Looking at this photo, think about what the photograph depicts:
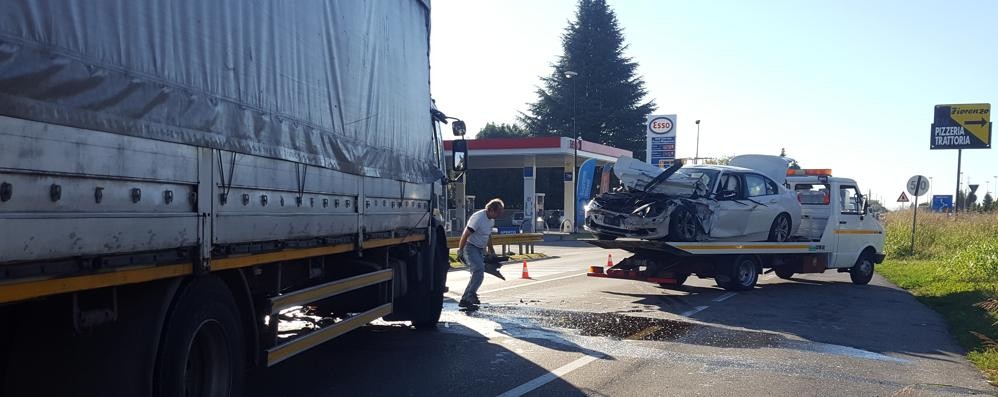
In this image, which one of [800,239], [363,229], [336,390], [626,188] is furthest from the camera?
[800,239]

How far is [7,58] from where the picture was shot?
3.16 metres

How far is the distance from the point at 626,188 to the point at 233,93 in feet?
32.8

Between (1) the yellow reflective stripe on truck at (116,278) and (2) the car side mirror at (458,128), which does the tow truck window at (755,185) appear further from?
(1) the yellow reflective stripe on truck at (116,278)

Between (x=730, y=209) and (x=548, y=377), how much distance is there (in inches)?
311

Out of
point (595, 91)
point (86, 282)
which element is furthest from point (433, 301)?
point (595, 91)

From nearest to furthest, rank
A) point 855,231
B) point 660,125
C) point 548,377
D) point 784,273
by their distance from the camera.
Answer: point 548,377, point 784,273, point 855,231, point 660,125

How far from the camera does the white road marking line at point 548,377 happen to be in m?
6.45

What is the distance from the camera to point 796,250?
15016 millimetres

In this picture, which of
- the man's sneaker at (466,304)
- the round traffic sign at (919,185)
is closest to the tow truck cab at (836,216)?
the man's sneaker at (466,304)

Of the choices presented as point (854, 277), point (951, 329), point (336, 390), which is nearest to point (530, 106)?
point (854, 277)

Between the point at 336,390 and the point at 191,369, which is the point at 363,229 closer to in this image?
the point at 336,390

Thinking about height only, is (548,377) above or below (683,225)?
below

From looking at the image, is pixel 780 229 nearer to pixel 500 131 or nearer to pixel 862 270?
pixel 862 270

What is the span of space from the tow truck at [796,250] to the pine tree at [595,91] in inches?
1805
